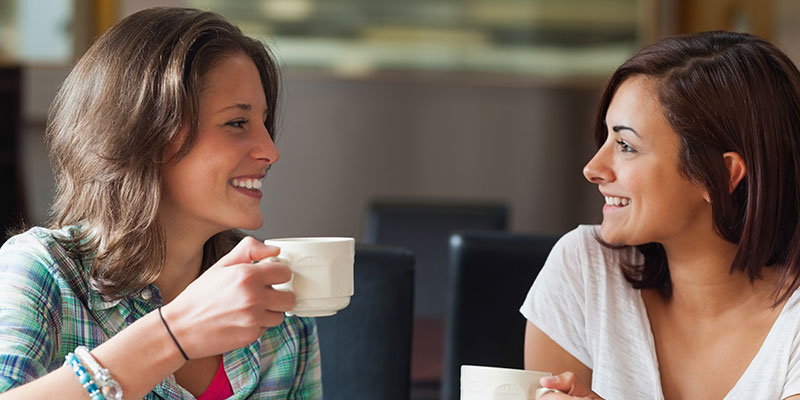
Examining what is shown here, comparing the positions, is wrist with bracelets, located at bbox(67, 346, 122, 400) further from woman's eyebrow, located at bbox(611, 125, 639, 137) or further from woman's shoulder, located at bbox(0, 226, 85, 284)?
woman's eyebrow, located at bbox(611, 125, 639, 137)

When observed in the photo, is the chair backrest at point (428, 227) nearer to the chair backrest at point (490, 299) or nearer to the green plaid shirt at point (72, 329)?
the chair backrest at point (490, 299)

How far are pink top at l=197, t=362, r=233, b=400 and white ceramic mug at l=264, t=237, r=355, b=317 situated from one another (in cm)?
28

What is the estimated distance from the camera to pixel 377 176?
14.4 feet

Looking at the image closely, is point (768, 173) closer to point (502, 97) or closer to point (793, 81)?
point (793, 81)

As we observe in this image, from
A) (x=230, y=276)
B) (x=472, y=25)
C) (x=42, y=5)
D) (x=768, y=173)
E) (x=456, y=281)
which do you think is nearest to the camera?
(x=230, y=276)

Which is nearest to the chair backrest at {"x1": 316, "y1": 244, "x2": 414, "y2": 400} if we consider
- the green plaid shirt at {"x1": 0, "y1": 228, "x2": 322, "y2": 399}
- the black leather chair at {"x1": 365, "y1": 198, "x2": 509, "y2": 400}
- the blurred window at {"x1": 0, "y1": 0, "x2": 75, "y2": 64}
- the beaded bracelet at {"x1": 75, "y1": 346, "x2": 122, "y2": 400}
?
the green plaid shirt at {"x1": 0, "y1": 228, "x2": 322, "y2": 399}

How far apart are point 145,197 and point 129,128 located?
98 millimetres

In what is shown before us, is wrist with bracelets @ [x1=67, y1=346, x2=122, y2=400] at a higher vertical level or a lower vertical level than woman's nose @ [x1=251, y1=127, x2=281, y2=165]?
lower

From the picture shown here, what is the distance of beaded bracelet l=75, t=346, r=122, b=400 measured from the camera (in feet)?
3.16

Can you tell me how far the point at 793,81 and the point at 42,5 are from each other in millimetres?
3779

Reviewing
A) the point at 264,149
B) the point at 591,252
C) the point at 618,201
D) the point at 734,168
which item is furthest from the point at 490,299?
the point at 264,149

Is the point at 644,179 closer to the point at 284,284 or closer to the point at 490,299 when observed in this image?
the point at 490,299

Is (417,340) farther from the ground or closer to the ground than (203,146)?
closer to the ground

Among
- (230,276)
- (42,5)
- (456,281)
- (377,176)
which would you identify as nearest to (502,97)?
(377,176)
